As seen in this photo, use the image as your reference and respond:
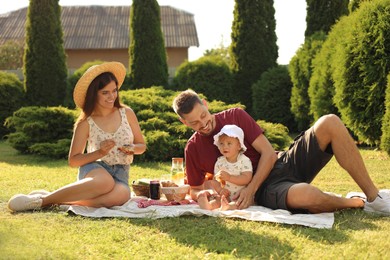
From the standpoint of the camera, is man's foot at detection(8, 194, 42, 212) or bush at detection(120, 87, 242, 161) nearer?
man's foot at detection(8, 194, 42, 212)

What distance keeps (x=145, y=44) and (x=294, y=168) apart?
40.8 feet

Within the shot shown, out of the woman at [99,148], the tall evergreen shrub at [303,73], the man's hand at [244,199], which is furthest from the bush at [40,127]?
the man's hand at [244,199]

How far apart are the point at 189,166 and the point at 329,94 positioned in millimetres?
8395

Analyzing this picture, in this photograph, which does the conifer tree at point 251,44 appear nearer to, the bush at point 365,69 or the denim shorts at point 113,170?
the bush at point 365,69

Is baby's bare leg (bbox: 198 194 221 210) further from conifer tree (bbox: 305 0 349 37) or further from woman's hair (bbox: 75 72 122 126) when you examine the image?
conifer tree (bbox: 305 0 349 37)

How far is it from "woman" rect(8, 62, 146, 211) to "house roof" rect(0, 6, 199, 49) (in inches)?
923

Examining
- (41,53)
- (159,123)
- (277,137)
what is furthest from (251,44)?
(277,137)

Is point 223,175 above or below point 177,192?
above

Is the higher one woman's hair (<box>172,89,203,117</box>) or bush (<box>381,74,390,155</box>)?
woman's hair (<box>172,89,203,117</box>)

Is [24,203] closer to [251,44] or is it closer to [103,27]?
[251,44]

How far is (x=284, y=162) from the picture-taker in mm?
5691

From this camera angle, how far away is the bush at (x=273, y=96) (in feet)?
54.4

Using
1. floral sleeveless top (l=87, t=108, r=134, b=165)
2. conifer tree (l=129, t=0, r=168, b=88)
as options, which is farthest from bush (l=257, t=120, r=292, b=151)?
conifer tree (l=129, t=0, r=168, b=88)

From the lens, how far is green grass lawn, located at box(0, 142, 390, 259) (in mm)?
4195
